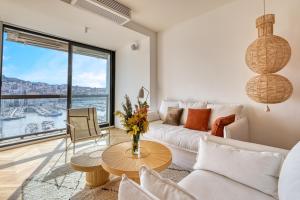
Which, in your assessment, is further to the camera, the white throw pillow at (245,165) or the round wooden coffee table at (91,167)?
the round wooden coffee table at (91,167)

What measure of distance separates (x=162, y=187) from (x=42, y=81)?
405 centimetres

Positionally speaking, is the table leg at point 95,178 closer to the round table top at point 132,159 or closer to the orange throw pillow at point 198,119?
the round table top at point 132,159

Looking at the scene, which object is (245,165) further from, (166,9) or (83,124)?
(166,9)

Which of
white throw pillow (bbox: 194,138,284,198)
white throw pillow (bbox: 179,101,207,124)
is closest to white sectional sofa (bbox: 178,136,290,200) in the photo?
white throw pillow (bbox: 194,138,284,198)

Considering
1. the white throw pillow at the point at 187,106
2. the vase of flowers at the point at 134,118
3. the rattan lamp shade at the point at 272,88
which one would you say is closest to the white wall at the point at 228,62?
the white throw pillow at the point at 187,106

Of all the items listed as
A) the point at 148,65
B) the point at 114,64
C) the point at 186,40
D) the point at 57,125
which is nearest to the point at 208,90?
the point at 186,40

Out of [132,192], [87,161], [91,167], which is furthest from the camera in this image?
[87,161]

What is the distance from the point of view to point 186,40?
140 inches

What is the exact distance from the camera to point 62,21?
310 centimetres

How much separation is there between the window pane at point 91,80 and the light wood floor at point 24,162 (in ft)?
4.13

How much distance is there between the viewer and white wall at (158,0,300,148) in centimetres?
232

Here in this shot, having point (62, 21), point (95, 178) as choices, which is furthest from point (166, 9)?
point (95, 178)

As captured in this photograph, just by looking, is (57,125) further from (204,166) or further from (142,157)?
(204,166)

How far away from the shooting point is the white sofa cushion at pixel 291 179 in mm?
772
